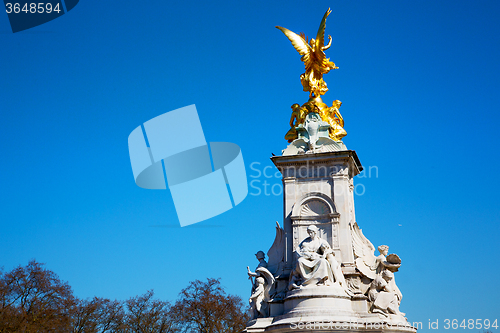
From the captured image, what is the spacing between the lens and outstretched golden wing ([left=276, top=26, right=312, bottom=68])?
19.5 metres

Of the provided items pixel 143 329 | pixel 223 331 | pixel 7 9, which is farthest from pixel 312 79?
pixel 143 329

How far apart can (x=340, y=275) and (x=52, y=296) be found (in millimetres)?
19803

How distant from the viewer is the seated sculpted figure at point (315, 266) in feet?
52.0

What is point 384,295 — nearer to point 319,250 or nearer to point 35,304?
point 319,250

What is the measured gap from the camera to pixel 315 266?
15953 millimetres

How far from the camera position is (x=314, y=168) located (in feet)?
60.0

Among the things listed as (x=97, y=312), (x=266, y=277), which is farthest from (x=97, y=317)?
(x=266, y=277)

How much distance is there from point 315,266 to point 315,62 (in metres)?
7.44

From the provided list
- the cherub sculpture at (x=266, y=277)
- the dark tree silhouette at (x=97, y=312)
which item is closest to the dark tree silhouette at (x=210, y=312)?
the dark tree silhouette at (x=97, y=312)

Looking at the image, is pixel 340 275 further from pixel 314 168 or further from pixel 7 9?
pixel 7 9

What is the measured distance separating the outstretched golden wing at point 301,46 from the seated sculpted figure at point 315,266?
6.32m

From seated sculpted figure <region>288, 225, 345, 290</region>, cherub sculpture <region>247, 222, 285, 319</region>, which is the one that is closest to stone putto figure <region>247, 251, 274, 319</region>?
Result: cherub sculpture <region>247, 222, 285, 319</region>

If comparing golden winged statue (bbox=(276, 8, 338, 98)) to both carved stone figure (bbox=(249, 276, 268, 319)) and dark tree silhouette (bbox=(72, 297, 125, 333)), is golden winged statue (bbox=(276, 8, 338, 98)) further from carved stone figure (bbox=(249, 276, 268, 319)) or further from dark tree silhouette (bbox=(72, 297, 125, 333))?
dark tree silhouette (bbox=(72, 297, 125, 333))

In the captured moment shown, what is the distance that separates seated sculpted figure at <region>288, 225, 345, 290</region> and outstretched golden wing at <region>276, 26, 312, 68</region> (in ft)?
20.7
